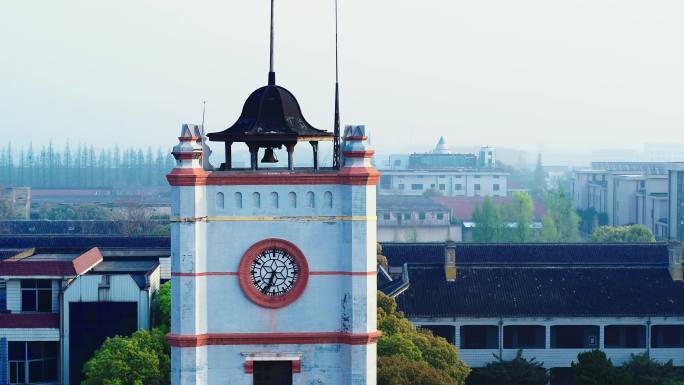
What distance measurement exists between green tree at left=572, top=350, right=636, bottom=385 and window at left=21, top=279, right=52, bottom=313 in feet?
53.8

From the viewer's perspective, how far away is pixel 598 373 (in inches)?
1720

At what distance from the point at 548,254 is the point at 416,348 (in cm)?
2738

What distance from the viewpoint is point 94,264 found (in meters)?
46.8

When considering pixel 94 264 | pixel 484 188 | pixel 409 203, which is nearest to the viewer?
pixel 94 264

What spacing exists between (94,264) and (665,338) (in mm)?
21310

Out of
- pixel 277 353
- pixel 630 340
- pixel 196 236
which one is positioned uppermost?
pixel 196 236

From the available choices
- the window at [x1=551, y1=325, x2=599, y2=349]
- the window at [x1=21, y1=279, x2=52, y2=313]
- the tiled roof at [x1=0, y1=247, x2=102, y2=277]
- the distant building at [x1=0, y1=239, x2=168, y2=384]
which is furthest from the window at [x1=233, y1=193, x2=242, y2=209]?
the window at [x1=551, y1=325, x2=599, y2=349]

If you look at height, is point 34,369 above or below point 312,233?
below

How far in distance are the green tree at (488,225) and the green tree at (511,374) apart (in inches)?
1978

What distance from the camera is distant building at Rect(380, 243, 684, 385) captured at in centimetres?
Result: 5247

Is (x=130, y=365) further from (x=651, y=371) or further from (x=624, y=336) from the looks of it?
(x=624, y=336)

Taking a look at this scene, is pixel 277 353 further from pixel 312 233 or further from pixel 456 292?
pixel 456 292

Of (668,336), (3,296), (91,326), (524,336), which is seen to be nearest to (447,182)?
(668,336)

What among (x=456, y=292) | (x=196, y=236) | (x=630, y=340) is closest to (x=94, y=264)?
(x=456, y=292)
